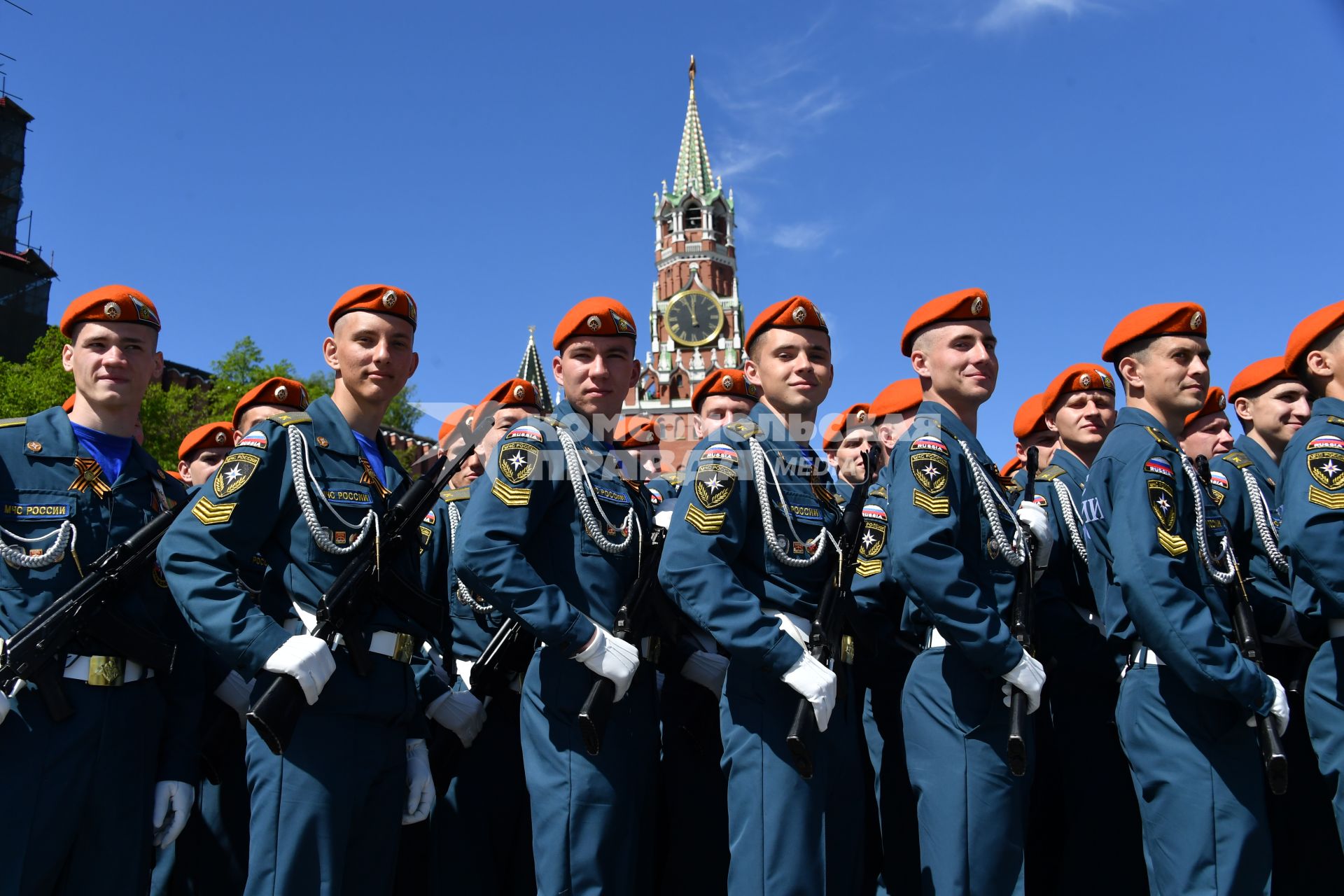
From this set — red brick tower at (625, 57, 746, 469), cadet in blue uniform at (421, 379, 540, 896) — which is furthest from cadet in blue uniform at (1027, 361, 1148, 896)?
red brick tower at (625, 57, 746, 469)

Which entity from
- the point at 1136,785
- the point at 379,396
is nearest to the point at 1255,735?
the point at 1136,785

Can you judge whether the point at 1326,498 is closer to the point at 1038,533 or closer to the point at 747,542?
the point at 1038,533

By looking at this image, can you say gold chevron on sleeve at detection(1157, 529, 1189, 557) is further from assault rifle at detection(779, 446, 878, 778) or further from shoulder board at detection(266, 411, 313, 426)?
shoulder board at detection(266, 411, 313, 426)

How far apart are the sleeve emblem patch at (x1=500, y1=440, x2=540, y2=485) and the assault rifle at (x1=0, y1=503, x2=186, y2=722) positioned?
1433mm

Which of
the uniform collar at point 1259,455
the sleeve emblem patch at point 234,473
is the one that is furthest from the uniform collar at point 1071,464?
the sleeve emblem patch at point 234,473

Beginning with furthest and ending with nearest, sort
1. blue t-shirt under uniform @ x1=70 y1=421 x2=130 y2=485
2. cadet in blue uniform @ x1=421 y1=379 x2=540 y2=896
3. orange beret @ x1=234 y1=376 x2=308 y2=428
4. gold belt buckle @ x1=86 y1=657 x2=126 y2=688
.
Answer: orange beret @ x1=234 y1=376 x2=308 y2=428, cadet in blue uniform @ x1=421 y1=379 x2=540 y2=896, blue t-shirt under uniform @ x1=70 y1=421 x2=130 y2=485, gold belt buckle @ x1=86 y1=657 x2=126 y2=688

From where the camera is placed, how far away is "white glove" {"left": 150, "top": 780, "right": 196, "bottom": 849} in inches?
165

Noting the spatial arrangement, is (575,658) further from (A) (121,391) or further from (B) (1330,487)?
(B) (1330,487)

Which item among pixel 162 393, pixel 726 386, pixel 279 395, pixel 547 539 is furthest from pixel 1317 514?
Answer: pixel 162 393

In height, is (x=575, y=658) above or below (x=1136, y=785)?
above

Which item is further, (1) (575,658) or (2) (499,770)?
(2) (499,770)

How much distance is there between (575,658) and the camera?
13.1 ft

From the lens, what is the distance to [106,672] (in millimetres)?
4051

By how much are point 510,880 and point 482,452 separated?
3080mm
